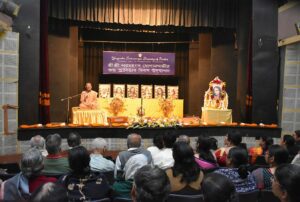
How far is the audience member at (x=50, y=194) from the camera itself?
1589 millimetres

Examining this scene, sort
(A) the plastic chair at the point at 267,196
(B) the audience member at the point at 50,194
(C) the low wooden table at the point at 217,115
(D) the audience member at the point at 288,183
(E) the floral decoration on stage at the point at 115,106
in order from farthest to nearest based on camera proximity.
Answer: (E) the floral decoration on stage at the point at 115,106
(C) the low wooden table at the point at 217,115
(A) the plastic chair at the point at 267,196
(D) the audience member at the point at 288,183
(B) the audience member at the point at 50,194

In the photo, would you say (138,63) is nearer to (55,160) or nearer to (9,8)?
(9,8)

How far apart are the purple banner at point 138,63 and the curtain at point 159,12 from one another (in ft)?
4.41

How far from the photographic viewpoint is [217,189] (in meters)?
1.85

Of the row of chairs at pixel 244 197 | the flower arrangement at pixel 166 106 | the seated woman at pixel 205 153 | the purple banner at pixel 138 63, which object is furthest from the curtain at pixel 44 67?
the row of chairs at pixel 244 197

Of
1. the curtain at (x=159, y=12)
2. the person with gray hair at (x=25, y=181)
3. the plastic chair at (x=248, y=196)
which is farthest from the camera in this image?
the curtain at (x=159, y=12)

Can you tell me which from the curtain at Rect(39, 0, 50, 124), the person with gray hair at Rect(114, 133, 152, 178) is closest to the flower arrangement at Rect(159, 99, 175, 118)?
the curtain at Rect(39, 0, 50, 124)

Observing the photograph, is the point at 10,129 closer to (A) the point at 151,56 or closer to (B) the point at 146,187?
(A) the point at 151,56

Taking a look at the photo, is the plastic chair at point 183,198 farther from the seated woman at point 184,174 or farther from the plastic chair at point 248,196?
the plastic chair at point 248,196

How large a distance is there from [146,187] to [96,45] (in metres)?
11.3

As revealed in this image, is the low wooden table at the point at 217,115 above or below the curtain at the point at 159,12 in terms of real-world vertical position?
below

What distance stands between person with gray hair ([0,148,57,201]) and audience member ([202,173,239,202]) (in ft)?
4.26

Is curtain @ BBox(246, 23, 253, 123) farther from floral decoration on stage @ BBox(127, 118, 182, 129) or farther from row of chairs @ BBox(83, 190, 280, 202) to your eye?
row of chairs @ BBox(83, 190, 280, 202)

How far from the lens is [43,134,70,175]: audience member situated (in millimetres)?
3721
